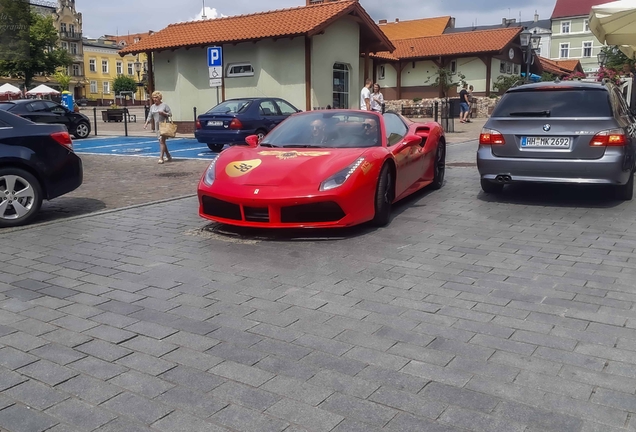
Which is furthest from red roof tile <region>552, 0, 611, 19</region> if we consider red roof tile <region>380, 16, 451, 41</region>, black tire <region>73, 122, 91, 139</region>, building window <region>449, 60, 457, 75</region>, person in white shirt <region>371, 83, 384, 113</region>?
black tire <region>73, 122, 91, 139</region>

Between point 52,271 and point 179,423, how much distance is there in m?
2.97

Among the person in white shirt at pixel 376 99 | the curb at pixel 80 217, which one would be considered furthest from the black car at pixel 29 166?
the person in white shirt at pixel 376 99

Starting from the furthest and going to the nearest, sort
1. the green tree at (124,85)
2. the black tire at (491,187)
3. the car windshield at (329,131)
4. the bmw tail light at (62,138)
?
1. the green tree at (124,85)
2. the black tire at (491,187)
3. the bmw tail light at (62,138)
4. the car windshield at (329,131)

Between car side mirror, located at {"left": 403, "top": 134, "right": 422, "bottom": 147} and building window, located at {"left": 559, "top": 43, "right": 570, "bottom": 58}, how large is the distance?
94896mm

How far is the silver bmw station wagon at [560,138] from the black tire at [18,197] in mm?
5486

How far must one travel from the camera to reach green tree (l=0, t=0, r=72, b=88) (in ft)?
148

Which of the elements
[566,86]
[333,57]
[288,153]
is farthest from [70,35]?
[566,86]

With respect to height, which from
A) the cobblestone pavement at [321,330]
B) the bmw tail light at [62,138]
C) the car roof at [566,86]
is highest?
the car roof at [566,86]

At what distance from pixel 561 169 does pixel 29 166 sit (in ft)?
20.6

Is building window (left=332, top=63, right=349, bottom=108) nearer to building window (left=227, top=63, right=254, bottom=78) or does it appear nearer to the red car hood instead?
building window (left=227, top=63, right=254, bottom=78)

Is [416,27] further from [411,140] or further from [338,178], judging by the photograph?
[338,178]

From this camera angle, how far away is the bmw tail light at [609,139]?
7285 millimetres

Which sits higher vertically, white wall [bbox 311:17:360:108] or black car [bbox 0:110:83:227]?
white wall [bbox 311:17:360:108]

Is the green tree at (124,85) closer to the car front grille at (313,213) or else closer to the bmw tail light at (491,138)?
the bmw tail light at (491,138)
